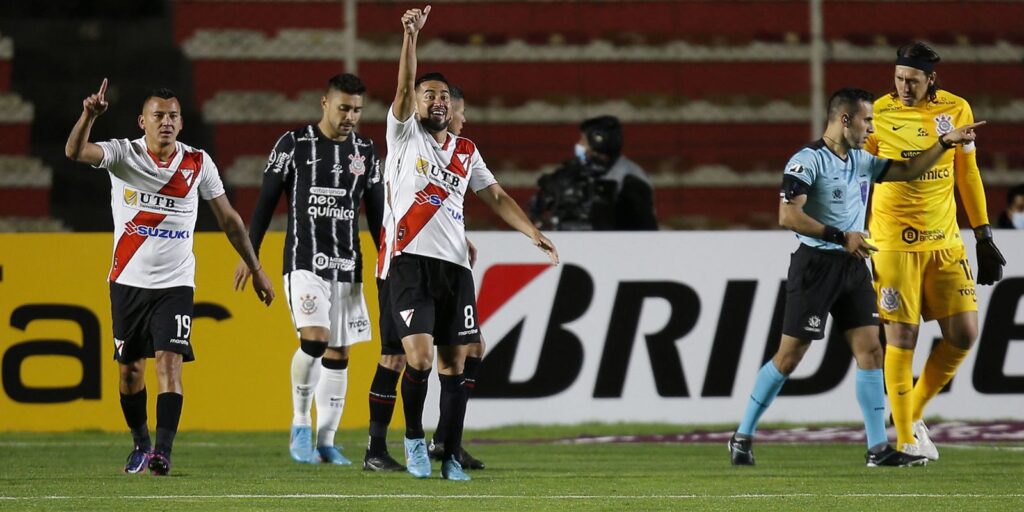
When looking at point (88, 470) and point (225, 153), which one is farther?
point (225, 153)

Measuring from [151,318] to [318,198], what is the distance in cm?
118

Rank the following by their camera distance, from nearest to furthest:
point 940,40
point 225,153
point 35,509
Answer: point 35,509 → point 225,153 → point 940,40

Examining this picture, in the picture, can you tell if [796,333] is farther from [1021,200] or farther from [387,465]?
[1021,200]

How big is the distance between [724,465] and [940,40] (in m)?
8.84

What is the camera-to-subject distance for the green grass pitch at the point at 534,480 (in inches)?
232

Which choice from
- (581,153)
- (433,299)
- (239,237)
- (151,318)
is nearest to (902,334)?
(433,299)

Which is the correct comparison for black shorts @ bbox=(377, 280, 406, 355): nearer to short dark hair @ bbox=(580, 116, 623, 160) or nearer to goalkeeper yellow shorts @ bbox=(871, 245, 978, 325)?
goalkeeper yellow shorts @ bbox=(871, 245, 978, 325)

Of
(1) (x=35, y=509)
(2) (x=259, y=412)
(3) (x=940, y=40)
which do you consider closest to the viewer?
(1) (x=35, y=509)

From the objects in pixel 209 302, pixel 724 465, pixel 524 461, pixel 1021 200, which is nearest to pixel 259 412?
pixel 209 302

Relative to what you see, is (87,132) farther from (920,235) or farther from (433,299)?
(920,235)

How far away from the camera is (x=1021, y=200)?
1270 centimetres

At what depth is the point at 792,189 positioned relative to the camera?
7.43 meters

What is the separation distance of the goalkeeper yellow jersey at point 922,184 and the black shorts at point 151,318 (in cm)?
346

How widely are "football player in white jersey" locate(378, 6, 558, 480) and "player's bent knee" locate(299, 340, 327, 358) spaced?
45.8 inches
